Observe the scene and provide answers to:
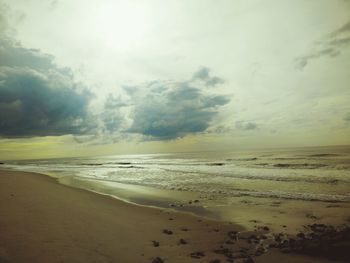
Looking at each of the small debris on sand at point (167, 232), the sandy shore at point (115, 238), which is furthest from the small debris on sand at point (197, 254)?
the small debris on sand at point (167, 232)

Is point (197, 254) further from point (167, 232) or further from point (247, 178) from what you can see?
point (247, 178)

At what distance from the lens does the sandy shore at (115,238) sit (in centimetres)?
723

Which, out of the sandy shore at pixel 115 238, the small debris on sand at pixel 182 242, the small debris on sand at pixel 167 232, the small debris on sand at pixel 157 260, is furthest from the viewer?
the small debris on sand at pixel 167 232

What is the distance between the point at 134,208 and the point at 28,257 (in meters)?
8.45

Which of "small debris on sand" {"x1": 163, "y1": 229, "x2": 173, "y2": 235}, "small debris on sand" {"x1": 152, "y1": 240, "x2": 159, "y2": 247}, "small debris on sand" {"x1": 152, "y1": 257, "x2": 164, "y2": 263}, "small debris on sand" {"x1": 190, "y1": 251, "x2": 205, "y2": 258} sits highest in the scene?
"small debris on sand" {"x1": 152, "y1": 257, "x2": 164, "y2": 263}

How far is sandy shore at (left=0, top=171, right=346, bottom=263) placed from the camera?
23.7ft

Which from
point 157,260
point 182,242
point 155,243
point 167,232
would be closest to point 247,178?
point 167,232

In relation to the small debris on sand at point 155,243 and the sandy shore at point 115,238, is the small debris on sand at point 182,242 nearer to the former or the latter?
the sandy shore at point 115,238

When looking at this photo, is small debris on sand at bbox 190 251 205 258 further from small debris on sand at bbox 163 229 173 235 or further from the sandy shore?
small debris on sand at bbox 163 229 173 235

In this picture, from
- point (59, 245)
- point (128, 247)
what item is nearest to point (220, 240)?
point (128, 247)

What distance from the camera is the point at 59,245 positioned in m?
7.57

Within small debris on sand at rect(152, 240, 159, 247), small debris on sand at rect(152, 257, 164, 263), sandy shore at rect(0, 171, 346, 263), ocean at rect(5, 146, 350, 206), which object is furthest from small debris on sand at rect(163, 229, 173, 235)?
ocean at rect(5, 146, 350, 206)

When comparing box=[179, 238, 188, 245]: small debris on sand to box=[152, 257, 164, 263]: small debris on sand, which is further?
box=[179, 238, 188, 245]: small debris on sand

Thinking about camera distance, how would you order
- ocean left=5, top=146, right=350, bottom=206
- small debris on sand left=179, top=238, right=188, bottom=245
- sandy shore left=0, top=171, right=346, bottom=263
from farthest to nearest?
ocean left=5, top=146, right=350, bottom=206 < small debris on sand left=179, top=238, right=188, bottom=245 < sandy shore left=0, top=171, right=346, bottom=263
